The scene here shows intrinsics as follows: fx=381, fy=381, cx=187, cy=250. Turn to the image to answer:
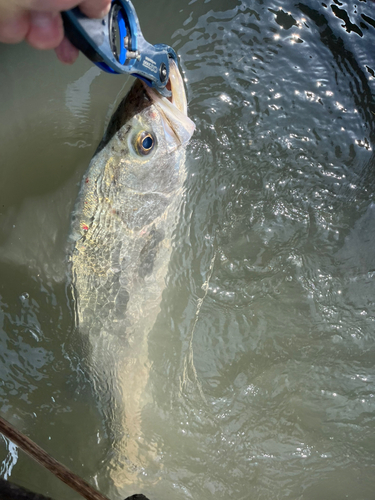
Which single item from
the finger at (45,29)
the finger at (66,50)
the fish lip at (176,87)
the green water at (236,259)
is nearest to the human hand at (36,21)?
→ the finger at (45,29)

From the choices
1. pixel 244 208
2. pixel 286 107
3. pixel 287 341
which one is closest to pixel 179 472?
pixel 287 341

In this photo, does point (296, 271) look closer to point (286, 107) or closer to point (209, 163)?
point (209, 163)

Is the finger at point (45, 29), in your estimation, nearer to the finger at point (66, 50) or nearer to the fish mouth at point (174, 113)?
the finger at point (66, 50)

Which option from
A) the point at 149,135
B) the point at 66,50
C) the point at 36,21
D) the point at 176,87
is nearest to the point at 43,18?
the point at 36,21

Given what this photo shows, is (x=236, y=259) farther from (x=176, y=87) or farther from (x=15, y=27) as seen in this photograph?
(x=15, y=27)

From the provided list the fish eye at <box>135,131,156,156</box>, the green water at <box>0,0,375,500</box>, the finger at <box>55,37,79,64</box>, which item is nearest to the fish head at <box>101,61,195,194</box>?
the fish eye at <box>135,131,156,156</box>

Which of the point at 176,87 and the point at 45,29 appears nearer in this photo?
the point at 45,29

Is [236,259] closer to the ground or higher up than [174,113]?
closer to the ground

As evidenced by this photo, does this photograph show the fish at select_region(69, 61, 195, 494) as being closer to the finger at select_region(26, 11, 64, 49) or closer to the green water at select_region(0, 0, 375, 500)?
the green water at select_region(0, 0, 375, 500)
